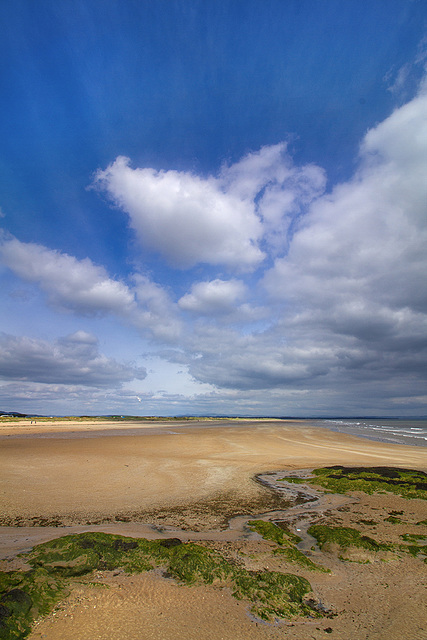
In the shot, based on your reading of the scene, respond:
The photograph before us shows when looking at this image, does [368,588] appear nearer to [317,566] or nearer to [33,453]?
[317,566]

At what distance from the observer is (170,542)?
759 cm

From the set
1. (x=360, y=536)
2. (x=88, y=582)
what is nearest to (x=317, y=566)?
(x=360, y=536)

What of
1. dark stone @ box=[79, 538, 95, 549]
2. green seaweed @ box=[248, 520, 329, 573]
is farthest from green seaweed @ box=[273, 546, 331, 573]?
dark stone @ box=[79, 538, 95, 549]

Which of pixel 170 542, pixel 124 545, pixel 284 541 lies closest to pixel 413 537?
pixel 284 541

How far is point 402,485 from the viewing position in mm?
14719

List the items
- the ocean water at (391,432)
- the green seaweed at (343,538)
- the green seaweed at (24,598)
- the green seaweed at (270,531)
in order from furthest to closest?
the ocean water at (391,432) → the green seaweed at (270,531) → the green seaweed at (343,538) → the green seaweed at (24,598)

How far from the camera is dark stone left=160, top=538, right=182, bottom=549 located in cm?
743

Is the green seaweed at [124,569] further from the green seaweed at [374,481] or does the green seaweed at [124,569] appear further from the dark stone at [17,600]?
the green seaweed at [374,481]

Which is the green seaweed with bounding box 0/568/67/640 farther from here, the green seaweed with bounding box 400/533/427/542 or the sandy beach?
the green seaweed with bounding box 400/533/427/542

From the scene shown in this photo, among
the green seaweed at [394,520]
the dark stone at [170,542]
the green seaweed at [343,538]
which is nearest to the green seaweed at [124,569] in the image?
the dark stone at [170,542]

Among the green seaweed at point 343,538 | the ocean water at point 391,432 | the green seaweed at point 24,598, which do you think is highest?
the green seaweed at point 24,598

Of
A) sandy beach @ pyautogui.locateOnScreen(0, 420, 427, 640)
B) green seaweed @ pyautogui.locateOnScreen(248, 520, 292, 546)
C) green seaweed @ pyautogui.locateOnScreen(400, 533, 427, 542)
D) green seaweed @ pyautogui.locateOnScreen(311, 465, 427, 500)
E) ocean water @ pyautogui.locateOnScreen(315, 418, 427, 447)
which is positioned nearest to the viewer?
sandy beach @ pyautogui.locateOnScreen(0, 420, 427, 640)

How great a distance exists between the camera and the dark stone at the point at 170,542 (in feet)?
24.4

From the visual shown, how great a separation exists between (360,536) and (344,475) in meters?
9.16
